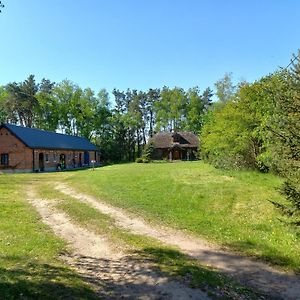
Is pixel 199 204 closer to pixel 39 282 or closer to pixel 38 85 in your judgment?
pixel 39 282

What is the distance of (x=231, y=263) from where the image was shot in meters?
7.64

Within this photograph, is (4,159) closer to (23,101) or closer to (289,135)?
(23,101)

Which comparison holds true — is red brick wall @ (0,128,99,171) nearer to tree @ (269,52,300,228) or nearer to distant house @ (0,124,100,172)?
distant house @ (0,124,100,172)

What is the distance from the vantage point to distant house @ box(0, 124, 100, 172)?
136 ft

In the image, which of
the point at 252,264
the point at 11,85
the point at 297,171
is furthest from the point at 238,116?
the point at 11,85

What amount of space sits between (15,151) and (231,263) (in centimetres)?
3821

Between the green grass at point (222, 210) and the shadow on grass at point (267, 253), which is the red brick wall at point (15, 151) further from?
the shadow on grass at point (267, 253)

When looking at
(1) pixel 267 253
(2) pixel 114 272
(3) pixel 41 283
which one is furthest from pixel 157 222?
(3) pixel 41 283

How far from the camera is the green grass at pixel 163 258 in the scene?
6.16 metres

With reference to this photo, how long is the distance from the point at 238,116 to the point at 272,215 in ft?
45.7

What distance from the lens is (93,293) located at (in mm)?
5918

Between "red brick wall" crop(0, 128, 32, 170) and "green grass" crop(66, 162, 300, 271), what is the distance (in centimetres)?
2339

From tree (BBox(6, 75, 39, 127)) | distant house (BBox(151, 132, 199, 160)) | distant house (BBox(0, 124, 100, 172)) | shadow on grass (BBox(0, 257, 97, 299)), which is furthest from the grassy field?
tree (BBox(6, 75, 39, 127))

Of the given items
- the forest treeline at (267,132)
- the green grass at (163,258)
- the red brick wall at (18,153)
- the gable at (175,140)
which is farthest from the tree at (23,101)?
the green grass at (163,258)
